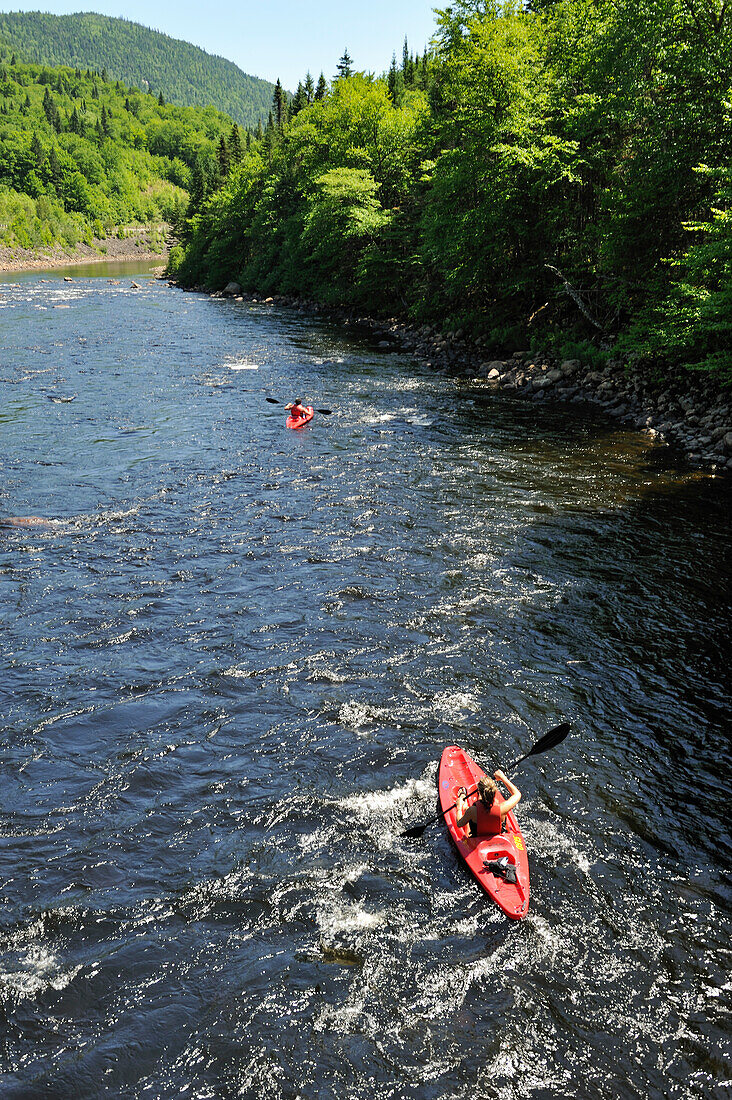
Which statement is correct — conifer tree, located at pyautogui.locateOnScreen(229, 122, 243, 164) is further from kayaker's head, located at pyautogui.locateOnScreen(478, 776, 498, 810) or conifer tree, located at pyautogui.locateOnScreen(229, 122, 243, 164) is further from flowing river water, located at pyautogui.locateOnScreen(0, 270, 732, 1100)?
kayaker's head, located at pyautogui.locateOnScreen(478, 776, 498, 810)

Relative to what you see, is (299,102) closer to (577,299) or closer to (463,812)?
(577,299)

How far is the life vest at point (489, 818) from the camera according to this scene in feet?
23.2

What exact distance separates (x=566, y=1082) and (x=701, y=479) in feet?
46.4

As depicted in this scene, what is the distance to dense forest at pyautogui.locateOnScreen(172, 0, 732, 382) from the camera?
1892 centimetres

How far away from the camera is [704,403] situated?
64.1ft

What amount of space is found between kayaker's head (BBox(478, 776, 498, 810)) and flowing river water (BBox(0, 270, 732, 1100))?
0.87 meters

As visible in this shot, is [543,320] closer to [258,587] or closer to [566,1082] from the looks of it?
[258,587]

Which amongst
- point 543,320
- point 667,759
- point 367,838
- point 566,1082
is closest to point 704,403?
point 543,320

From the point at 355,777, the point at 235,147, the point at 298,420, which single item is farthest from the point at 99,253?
the point at 355,777

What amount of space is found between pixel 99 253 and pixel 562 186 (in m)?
126

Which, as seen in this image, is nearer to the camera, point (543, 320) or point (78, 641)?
point (78, 641)

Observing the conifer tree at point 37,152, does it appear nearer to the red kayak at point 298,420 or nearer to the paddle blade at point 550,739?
the red kayak at point 298,420

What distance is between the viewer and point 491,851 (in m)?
7.06

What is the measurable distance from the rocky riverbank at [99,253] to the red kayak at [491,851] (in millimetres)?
112260
